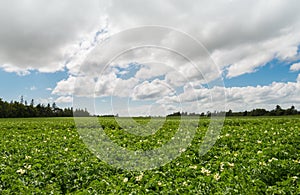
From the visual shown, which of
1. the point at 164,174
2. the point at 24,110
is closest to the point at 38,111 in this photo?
the point at 24,110

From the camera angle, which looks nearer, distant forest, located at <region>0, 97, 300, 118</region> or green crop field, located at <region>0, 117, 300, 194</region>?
green crop field, located at <region>0, 117, 300, 194</region>

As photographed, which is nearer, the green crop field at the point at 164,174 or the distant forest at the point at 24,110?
the green crop field at the point at 164,174

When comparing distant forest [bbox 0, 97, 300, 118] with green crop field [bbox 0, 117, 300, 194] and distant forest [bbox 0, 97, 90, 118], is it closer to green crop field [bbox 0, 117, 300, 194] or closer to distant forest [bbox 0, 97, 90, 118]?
distant forest [bbox 0, 97, 90, 118]

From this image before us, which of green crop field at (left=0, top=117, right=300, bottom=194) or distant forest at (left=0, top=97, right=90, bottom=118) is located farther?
distant forest at (left=0, top=97, right=90, bottom=118)

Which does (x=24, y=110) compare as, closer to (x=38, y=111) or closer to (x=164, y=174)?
(x=38, y=111)

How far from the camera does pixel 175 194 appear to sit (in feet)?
18.3

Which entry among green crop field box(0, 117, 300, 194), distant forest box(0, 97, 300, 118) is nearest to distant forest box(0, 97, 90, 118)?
distant forest box(0, 97, 300, 118)

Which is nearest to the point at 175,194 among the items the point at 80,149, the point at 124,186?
the point at 124,186

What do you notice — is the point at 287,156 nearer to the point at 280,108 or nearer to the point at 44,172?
the point at 44,172

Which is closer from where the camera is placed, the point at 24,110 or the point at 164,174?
the point at 164,174

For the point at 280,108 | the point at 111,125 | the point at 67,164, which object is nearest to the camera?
the point at 67,164

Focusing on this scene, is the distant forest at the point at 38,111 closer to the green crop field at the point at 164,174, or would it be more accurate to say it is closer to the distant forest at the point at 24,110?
the distant forest at the point at 24,110

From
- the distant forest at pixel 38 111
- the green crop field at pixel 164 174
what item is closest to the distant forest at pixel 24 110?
the distant forest at pixel 38 111

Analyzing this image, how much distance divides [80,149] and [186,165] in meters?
4.30
